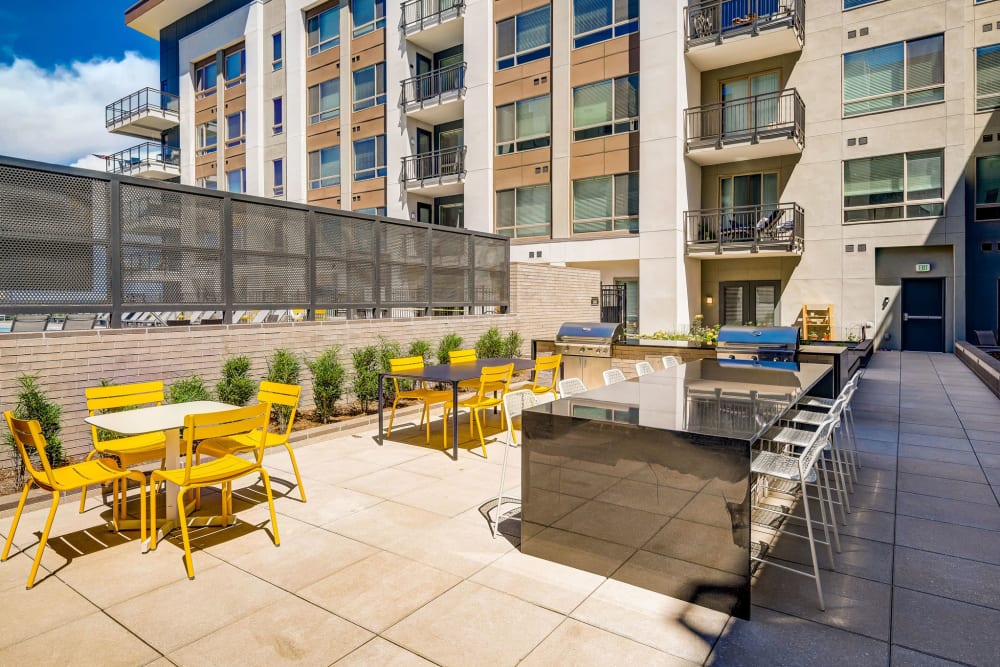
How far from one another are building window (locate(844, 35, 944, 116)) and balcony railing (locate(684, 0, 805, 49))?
207 cm

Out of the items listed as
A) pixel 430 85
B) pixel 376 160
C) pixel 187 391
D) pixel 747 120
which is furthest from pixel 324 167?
pixel 187 391

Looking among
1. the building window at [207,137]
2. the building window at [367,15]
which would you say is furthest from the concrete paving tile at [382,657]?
the building window at [207,137]

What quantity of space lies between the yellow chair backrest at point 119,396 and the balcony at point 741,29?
17.2 meters

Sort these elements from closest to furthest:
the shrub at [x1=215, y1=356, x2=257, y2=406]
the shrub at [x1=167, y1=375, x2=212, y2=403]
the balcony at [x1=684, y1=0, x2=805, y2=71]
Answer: the shrub at [x1=167, y1=375, x2=212, y2=403] < the shrub at [x1=215, y1=356, x2=257, y2=406] < the balcony at [x1=684, y1=0, x2=805, y2=71]

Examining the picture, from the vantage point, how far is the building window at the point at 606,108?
1800 centimetres

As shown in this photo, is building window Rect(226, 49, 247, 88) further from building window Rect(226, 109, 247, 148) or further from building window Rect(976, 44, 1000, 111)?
building window Rect(976, 44, 1000, 111)

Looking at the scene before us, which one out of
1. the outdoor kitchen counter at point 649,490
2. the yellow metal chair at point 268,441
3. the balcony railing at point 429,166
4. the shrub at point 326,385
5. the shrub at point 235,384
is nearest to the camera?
the outdoor kitchen counter at point 649,490

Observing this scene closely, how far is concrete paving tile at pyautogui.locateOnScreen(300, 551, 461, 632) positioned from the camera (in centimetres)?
320

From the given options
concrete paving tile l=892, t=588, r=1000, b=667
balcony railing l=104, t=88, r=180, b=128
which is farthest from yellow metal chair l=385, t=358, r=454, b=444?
balcony railing l=104, t=88, r=180, b=128

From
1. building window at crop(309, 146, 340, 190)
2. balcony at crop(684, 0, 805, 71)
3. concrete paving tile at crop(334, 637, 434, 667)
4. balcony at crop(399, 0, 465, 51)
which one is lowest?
concrete paving tile at crop(334, 637, 434, 667)

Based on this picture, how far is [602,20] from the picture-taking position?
60.4 ft

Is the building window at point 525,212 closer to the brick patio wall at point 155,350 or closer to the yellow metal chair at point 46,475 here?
the brick patio wall at point 155,350

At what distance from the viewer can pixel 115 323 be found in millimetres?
6406

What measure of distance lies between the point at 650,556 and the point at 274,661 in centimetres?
205
